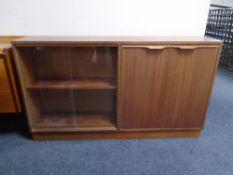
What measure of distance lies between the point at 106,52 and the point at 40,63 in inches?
24.5

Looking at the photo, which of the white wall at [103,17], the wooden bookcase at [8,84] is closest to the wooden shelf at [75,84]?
the wooden bookcase at [8,84]

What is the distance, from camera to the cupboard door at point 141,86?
54.1 inches

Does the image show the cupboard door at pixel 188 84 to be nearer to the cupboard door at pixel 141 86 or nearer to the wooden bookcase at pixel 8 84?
the cupboard door at pixel 141 86

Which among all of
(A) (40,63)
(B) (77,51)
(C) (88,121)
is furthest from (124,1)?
(C) (88,121)

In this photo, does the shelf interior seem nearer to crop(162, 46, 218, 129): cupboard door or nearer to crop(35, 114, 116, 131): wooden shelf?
crop(35, 114, 116, 131): wooden shelf

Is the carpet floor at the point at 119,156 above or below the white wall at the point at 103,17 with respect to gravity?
below

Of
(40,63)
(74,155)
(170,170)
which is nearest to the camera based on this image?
→ (170,170)

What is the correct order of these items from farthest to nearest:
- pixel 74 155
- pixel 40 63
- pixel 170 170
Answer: pixel 40 63
pixel 74 155
pixel 170 170

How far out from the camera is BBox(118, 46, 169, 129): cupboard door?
137 centimetres

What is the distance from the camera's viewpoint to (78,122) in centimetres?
168

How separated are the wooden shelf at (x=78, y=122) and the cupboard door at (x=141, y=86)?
17cm

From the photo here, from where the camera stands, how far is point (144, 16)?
1.68 meters

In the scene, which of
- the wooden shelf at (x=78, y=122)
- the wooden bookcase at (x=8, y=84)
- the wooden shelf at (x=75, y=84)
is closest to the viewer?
the wooden bookcase at (x=8, y=84)

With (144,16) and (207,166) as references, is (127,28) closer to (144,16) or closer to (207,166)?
(144,16)
